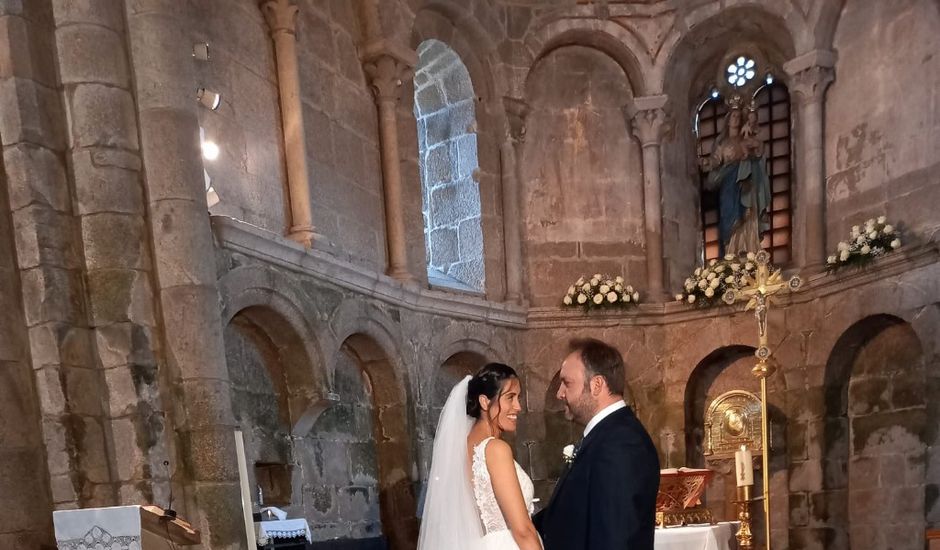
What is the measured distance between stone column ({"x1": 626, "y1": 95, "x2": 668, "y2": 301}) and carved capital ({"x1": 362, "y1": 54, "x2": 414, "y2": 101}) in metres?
3.47

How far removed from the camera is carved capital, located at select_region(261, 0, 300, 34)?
22.9 ft

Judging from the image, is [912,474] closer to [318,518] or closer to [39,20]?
[318,518]

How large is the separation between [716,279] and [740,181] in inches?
59.9

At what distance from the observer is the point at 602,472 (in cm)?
310

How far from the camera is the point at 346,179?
25.8 feet

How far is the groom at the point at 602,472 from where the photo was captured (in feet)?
10.0

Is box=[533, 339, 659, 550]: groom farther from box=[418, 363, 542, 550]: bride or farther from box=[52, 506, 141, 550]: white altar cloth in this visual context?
box=[52, 506, 141, 550]: white altar cloth

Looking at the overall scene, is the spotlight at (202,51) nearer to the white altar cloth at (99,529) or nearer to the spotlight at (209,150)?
the spotlight at (209,150)

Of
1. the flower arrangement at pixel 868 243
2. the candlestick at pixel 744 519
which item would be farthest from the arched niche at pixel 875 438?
the candlestick at pixel 744 519

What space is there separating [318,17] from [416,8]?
144cm

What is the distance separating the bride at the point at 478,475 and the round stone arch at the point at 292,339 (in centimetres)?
248

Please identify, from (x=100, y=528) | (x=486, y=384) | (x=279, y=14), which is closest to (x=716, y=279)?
(x=279, y=14)

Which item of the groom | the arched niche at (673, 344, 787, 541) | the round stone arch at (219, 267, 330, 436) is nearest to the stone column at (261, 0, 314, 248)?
the round stone arch at (219, 267, 330, 436)

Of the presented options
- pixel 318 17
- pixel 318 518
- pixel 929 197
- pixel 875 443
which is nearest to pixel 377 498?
pixel 318 518
